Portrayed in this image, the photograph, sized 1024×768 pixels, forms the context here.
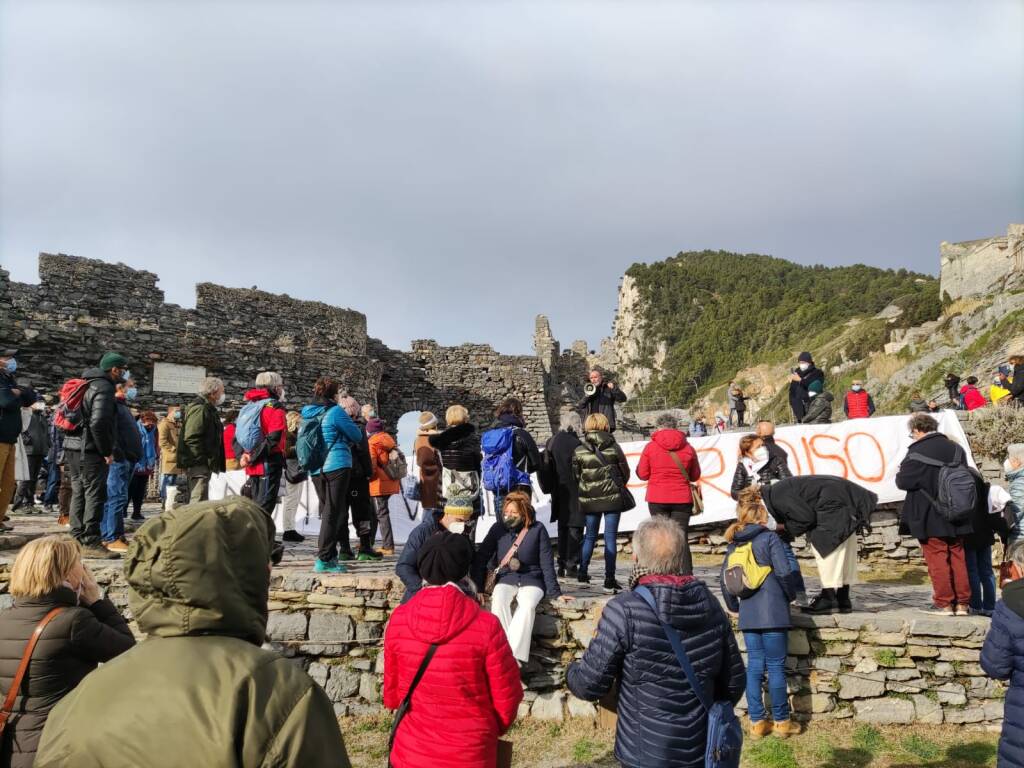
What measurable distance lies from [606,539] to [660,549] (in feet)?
10.5

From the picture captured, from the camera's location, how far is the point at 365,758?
4711 mm

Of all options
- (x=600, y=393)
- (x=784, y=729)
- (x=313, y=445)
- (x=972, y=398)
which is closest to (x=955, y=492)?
(x=784, y=729)

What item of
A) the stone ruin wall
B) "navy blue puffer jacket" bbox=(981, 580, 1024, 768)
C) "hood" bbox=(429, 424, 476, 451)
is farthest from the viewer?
the stone ruin wall

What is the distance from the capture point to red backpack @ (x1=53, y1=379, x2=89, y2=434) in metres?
6.19

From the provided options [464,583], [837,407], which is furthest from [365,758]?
[837,407]

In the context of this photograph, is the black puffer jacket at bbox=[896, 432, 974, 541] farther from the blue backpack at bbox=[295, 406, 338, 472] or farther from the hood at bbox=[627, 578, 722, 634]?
the blue backpack at bbox=[295, 406, 338, 472]

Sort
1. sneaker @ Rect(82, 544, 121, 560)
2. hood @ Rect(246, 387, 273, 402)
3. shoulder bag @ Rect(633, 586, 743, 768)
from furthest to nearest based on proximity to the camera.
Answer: hood @ Rect(246, 387, 273, 402) → sneaker @ Rect(82, 544, 121, 560) → shoulder bag @ Rect(633, 586, 743, 768)

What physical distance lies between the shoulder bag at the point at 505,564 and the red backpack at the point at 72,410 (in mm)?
4005

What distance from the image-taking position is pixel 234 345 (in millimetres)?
16000

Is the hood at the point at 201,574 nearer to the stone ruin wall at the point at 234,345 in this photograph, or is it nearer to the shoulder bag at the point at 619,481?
the shoulder bag at the point at 619,481

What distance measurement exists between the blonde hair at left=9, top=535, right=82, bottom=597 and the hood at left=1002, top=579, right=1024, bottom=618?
14.1 feet

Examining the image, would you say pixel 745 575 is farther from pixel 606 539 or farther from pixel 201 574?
pixel 201 574

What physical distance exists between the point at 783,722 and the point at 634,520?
4.42 metres

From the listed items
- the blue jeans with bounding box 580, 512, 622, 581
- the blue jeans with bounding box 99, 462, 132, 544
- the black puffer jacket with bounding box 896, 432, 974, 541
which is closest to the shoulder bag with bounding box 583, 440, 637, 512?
the blue jeans with bounding box 580, 512, 622, 581
